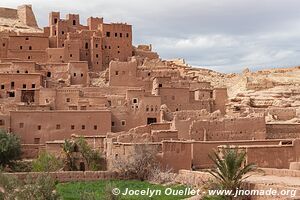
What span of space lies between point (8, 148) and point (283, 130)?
1318 cm

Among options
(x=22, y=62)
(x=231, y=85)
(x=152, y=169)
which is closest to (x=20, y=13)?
(x=22, y=62)

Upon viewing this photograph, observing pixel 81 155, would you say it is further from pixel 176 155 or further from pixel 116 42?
pixel 116 42

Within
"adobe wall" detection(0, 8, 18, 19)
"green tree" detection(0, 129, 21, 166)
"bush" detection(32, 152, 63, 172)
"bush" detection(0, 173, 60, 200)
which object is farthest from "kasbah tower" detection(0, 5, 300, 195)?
"adobe wall" detection(0, 8, 18, 19)

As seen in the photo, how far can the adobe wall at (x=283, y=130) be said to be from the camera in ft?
91.0

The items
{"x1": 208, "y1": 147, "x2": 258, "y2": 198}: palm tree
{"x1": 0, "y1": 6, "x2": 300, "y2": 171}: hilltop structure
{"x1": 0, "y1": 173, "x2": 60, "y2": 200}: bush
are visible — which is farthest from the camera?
{"x1": 0, "y1": 6, "x2": 300, "y2": 171}: hilltop structure

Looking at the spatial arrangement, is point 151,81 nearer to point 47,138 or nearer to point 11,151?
point 47,138

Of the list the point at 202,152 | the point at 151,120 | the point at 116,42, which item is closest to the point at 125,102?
the point at 151,120

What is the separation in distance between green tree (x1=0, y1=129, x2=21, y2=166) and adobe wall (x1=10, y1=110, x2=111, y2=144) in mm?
2257

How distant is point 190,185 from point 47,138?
36.8 feet

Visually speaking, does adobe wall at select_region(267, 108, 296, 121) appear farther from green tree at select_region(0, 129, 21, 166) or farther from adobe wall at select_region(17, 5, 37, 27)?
adobe wall at select_region(17, 5, 37, 27)

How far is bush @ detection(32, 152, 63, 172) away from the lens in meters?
23.8

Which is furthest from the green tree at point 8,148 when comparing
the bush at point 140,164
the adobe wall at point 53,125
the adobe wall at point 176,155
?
the adobe wall at point 176,155

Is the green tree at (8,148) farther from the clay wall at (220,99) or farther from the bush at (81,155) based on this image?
the clay wall at (220,99)

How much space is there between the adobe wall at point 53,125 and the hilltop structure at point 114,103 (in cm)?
5
